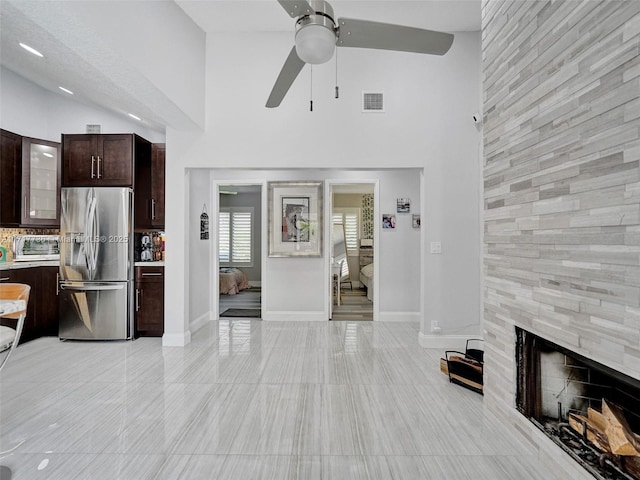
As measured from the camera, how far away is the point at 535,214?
74.1 inches

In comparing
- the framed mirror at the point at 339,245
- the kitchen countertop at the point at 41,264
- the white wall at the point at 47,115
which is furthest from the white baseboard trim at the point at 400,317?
the white wall at the point at 47,115

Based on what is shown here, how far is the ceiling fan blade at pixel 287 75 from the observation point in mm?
2254

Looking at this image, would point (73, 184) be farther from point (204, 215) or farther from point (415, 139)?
point (415, 139)

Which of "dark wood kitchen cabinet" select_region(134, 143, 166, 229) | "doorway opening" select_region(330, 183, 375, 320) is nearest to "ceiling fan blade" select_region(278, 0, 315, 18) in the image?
"dark wood kitchen cabinet" select_region(134, 143, 166, 229)

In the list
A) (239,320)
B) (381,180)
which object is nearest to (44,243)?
(239,320)

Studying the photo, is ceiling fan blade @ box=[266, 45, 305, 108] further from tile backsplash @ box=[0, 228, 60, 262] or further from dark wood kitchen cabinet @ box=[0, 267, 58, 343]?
tile backsplash @ box=[0, 228, 60, 262]

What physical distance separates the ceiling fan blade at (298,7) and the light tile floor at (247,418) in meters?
2.57

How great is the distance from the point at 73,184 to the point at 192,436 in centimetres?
366

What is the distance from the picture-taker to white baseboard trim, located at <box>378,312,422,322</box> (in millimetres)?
5109

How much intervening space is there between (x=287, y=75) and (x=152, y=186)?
9.64 ft

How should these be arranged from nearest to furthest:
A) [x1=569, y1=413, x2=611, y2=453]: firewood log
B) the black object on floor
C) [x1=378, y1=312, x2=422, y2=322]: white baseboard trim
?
[x1=569, y1=413, x2=611, y2=453]: firewood log
[x1=378, y1=312, x2=422, y2=322]: white baseboard trim
the black object on floor

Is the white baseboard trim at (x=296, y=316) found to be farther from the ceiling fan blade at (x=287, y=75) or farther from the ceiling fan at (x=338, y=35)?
the ceiling fan at (x=338, y=35)

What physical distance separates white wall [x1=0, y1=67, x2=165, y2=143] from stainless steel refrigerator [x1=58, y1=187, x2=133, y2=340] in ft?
4.45

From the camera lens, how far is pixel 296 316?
204 inches
